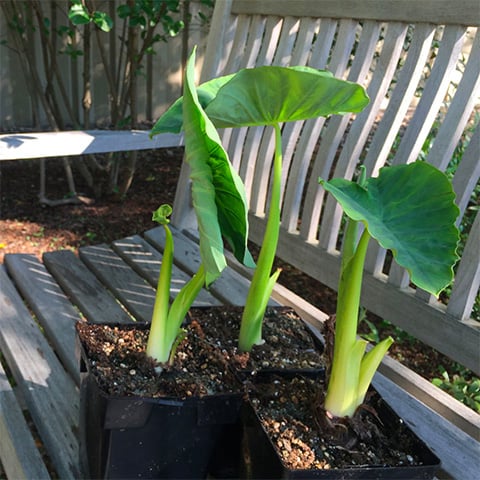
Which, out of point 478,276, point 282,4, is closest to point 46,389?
point 478,276

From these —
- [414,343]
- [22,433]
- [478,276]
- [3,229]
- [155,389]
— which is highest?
[478,276]

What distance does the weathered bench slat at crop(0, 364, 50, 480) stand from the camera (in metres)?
1.20

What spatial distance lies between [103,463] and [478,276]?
2.86 ft

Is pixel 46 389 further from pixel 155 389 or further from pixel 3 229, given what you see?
pixel 3 229

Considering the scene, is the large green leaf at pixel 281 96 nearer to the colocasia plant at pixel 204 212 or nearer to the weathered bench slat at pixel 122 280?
the colocasia plant at pixel 204 212

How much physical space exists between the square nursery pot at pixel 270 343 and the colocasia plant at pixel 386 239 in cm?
18

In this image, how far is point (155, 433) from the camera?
1073 millimetres

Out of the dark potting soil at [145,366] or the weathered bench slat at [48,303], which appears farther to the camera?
the weathered bench slat at [48,303]

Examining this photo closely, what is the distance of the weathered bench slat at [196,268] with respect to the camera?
1.83m

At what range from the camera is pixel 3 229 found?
137 inches

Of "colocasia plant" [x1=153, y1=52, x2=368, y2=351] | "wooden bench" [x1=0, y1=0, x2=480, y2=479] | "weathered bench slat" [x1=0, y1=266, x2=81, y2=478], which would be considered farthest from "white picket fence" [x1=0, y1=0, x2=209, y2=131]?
"colocasia plant" [x1=153, y1=52, x2=368, y2=351]

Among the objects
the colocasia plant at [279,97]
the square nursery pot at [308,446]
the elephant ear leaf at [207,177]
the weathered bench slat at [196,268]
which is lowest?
the weathered bench slat at [196,268]

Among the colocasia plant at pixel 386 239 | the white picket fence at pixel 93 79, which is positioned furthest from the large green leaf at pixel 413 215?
the white picket fence at pixel 93 79

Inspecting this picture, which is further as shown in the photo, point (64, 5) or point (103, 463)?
point (64, 5)
